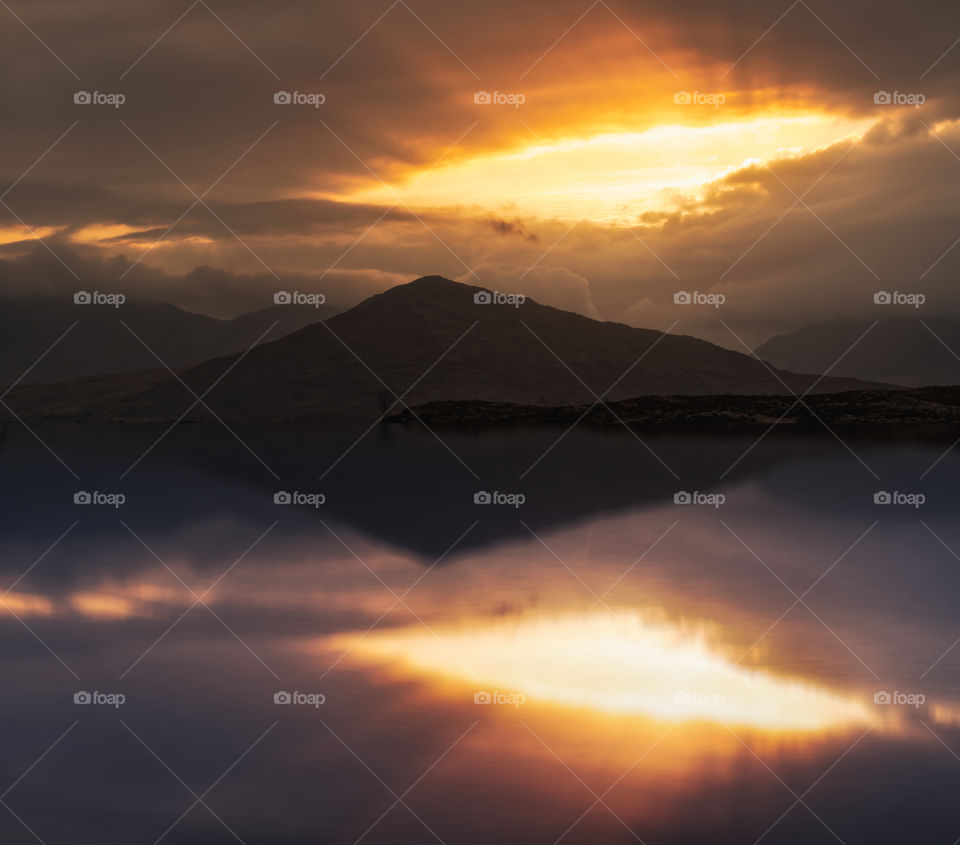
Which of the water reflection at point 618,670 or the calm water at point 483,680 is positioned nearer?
the calm water at point 483,680

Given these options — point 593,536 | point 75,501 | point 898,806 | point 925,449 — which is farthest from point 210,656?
point 925,449

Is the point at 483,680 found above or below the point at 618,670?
below

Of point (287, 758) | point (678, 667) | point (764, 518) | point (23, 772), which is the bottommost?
point (23, 772)

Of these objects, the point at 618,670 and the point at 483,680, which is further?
the point at 618,670

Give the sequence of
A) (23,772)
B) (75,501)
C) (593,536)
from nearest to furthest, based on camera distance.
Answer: (23,772) < (593,536) < (75,501)

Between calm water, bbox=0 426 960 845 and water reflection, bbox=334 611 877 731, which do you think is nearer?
calm water, bbox=0 426 960 845

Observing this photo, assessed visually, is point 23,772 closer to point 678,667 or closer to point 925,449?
point 678,667

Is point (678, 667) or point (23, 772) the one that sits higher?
point (678, 667)

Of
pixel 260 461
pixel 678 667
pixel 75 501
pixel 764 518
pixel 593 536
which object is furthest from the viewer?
pixel 260 461
